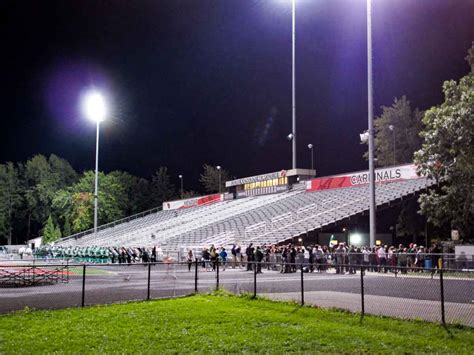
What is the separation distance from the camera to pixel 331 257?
28.5 meters

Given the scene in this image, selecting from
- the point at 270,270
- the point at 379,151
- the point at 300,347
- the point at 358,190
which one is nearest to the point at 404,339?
the point at 300,347

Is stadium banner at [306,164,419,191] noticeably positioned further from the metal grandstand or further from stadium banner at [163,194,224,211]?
stadium banner at [163,194,224,211]

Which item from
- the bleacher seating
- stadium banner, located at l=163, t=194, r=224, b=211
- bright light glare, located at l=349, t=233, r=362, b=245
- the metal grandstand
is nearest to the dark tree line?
stadium banner, located at l=163, t=194, r=224, b=211

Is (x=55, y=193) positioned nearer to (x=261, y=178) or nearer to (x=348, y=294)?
(x=261, y=178)

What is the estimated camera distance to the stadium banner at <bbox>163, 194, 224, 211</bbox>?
69812 mm

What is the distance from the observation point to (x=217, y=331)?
10.8 metres

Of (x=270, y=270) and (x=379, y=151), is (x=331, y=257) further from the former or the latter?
(x=379, y=151)

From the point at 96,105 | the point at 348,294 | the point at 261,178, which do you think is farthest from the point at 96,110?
the point at 348,294

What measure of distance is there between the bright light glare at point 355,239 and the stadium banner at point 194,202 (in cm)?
2925

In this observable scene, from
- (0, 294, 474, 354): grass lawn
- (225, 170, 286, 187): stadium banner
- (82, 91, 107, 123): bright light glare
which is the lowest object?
(0, 294, 474, 354): grass lawn

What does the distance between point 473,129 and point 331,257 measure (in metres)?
9.59

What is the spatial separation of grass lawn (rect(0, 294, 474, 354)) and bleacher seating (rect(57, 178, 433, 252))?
25.8 meters

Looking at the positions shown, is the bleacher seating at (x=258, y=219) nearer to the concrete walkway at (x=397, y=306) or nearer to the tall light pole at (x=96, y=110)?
the tall light pole at (x=96, y=110)

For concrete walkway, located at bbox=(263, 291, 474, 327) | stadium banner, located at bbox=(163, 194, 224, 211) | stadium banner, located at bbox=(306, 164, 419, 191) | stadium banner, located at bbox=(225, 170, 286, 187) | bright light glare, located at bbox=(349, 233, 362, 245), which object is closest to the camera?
concrete walkway, located at bbox=(263, 291, 474, 327)
